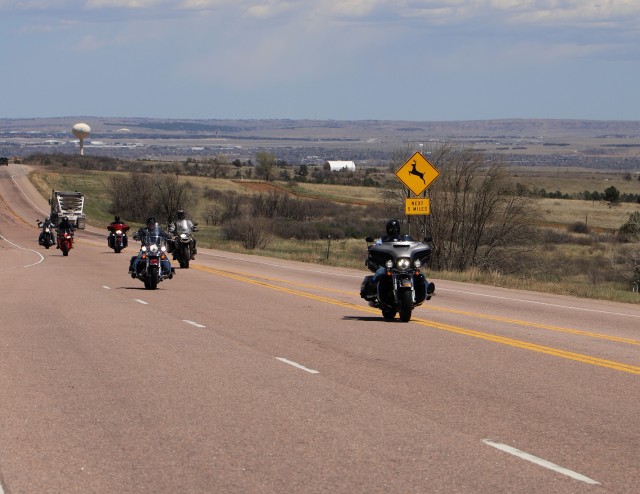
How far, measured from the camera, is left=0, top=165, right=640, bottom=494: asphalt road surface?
7734mm

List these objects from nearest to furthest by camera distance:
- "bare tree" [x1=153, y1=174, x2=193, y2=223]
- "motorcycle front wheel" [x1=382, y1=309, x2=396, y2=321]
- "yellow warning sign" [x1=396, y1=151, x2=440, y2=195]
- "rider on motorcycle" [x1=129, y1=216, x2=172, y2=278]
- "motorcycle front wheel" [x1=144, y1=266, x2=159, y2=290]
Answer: "motorcycle front wheel" [x1=382, y1=309, x2=396, y2=321] < "motorcycle front wheel" [x1=144, y1=266, x2=159, y2=290] < "rider on motorcycle" [x1=129, y1=216, x2=172, y2=278] < "yellow warning sign" [x1=396, y1=151, x2=440, y2=195] < "bare tree" [x1=153, y1=174, x2=193, y2=223]

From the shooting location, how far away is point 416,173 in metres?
33.1

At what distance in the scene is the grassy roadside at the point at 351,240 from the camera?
1215 inches

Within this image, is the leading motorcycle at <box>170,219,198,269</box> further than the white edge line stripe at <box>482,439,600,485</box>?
Yes

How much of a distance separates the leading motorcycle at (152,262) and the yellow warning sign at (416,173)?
31.3 ft

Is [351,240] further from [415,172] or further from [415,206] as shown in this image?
[415,206]

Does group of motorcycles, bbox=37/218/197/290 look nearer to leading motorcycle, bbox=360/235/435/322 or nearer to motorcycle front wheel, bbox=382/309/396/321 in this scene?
motorcycle front wheel, bbox=382/309/396/321

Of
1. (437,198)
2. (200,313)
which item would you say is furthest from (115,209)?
(200,313)

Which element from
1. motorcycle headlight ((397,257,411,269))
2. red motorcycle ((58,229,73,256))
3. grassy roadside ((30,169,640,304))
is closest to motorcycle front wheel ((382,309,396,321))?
motorcycle headlight ((397,257,411,269))

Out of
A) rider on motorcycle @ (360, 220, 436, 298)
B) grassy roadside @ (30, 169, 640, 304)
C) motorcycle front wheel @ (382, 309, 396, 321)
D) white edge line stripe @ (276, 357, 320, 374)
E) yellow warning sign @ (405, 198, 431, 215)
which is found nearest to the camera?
white edge line stripe @ (276, 357, 320, 374)

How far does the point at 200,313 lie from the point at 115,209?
88.6m

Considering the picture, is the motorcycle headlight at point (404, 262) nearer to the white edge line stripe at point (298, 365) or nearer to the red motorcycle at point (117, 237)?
the white edge line stripe at point (298, 365)

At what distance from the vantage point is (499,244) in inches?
2185

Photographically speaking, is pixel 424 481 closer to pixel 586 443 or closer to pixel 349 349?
pixel 586 443
